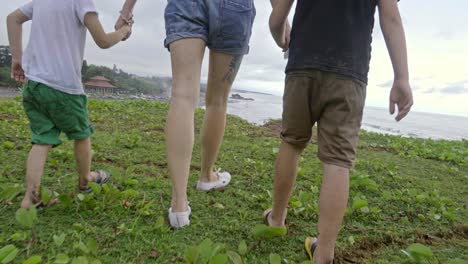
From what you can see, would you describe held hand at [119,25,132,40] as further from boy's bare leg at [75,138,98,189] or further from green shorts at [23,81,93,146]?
boy's bare leg at [75,138,98,189]

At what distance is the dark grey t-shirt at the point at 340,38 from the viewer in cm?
144

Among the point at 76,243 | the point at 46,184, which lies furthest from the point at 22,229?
the point at 46,184

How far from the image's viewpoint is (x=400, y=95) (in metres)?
1.36

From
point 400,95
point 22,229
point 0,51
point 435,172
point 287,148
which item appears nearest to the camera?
point 400,95

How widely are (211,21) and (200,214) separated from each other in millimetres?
1006

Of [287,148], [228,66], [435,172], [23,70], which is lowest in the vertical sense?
[435,172]

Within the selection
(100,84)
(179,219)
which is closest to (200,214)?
(179,219)

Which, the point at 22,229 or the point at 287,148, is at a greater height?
Answer: the point at 287,148

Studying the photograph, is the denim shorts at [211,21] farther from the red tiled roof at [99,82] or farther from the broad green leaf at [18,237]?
the red tiled roof at [99,82]

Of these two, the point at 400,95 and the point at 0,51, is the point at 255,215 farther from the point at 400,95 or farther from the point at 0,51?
the point at 0,51

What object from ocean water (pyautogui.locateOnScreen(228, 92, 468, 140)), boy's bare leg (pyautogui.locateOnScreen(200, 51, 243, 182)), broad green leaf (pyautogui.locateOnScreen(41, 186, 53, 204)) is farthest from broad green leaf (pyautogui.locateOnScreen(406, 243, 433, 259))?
ocean water (pyautogui.locateOnScreen(228, 92, 468, 140))

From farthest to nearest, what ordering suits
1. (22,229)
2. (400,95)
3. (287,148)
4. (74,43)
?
(74,43), (287,148), (22,229), (400,95)

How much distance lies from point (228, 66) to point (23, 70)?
112 cm

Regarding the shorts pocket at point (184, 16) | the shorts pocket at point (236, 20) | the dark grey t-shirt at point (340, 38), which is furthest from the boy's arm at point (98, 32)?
the dark grey t-shirt at point (340, 38)
